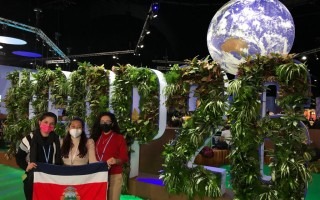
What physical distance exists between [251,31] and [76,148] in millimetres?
2647

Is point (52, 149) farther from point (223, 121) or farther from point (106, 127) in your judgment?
point (223, 121)

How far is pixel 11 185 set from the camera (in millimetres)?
6547

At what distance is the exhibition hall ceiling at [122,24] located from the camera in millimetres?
10242

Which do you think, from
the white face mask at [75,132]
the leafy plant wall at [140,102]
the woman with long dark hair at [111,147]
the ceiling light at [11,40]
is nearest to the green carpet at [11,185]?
the leafy plant wall at [140,102]

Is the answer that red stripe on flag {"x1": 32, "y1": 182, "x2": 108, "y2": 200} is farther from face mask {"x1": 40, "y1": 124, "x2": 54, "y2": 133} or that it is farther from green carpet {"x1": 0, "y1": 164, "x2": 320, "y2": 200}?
green carpet {"x1": 0, "y1": 164, "x2": 320, "y2": 200}

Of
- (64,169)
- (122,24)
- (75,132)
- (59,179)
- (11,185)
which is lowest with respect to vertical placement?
(11,185)

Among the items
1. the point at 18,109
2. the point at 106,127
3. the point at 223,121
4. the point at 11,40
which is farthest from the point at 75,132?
the point at 11,40

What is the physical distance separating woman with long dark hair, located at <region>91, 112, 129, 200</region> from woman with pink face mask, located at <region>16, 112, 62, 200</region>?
58 centimetres

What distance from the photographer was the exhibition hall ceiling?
10.2 metres

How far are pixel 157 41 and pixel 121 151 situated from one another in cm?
961

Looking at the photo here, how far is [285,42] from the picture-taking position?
4.62 m

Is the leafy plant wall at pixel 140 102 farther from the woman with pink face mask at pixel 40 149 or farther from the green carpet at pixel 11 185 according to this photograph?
the woman with pink face mask at pixel 40 149

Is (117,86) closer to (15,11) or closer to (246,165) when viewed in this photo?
(246,165)

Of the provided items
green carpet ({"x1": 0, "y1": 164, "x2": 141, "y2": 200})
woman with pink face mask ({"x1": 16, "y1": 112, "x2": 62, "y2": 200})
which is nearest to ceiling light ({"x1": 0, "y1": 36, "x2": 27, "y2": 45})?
green carpet ({"x1": 0, "y1": 164, "x2": 141, "y2": 200})
